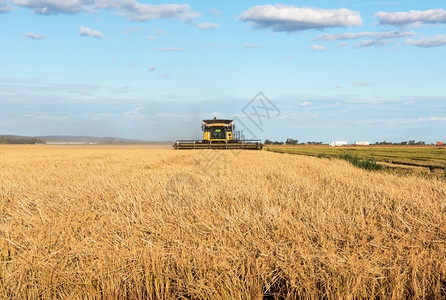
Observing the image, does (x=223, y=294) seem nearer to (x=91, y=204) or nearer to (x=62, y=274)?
(x=62, y=274)

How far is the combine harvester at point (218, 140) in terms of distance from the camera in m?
31.6

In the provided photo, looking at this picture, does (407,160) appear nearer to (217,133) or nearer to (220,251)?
(217,133)

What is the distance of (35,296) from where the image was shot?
132 inches

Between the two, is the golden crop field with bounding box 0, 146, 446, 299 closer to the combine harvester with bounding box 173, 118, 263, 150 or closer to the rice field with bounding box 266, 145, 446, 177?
the rice field with bounding box 266, 145, 446, 177

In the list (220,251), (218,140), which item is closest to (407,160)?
(218,140)

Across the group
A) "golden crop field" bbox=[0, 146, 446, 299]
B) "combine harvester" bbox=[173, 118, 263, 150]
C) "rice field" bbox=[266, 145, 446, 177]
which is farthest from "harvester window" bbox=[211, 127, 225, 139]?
"golden crop field" bbox=[0, 146, 446, 299]

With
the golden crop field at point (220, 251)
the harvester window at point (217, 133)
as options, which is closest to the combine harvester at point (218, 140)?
the harvester window at point (217, 133)

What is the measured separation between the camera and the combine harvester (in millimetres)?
31620

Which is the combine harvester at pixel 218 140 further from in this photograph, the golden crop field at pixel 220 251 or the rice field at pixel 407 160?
the golden crop field at pixel 220 251

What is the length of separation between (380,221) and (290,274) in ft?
7.42

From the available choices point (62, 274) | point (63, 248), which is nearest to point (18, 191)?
point (63, 248)

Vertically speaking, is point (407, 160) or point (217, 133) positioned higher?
point (217, 133)

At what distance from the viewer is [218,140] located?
32.7 meters

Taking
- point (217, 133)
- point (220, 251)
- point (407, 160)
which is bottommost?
point (220, 251)
